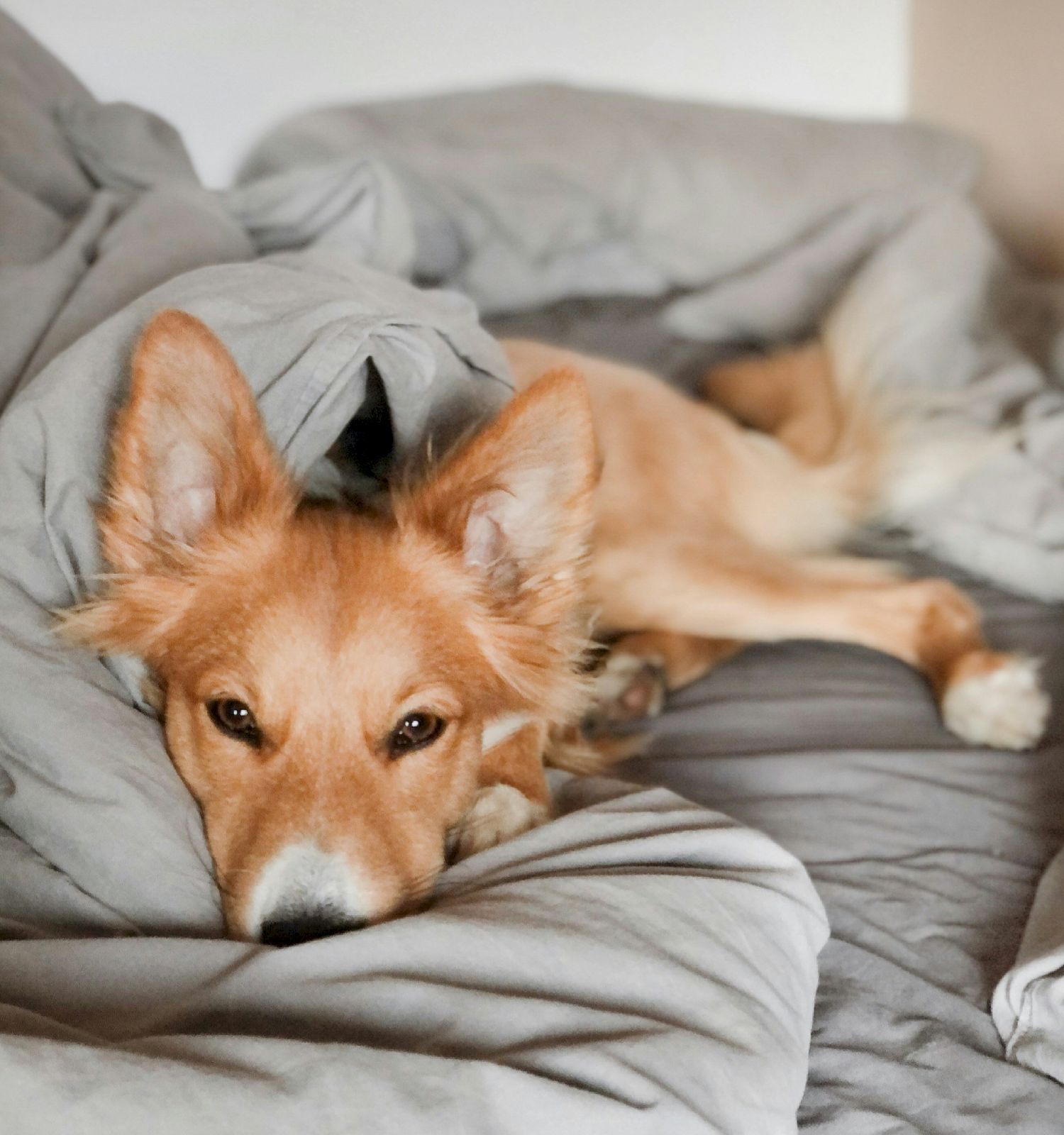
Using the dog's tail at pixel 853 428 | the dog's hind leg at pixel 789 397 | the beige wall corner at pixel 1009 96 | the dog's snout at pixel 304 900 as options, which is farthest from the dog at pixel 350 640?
the beige wall corner at pixel 1009 96

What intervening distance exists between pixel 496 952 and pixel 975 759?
44.9 inches

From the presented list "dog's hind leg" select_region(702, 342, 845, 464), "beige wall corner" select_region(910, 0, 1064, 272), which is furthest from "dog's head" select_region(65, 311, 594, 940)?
"beige wall corner" select_region(910, 0, 1064, 272)

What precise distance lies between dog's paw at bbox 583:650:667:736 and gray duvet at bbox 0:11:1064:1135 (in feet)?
0.25

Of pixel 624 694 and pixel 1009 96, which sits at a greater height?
A: pixel 1009 96

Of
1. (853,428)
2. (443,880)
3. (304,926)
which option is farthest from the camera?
(853,428)

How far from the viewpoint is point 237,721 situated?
152cm

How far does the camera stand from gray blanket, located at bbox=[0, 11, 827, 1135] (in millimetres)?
952

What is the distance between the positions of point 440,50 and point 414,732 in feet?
8.57

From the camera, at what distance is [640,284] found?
3.38 metres

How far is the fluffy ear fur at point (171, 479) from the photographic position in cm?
145

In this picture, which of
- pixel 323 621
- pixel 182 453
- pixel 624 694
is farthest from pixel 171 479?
pixel 624 694

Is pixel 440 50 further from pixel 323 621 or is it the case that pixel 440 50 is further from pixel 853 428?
pixel 323 621

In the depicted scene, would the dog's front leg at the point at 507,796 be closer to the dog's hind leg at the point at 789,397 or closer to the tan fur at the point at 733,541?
the tan fur at the point at 733,541

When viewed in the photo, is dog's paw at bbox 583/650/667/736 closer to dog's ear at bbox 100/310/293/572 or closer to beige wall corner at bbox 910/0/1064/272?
dog's ear at bbox 100/310/293/572
